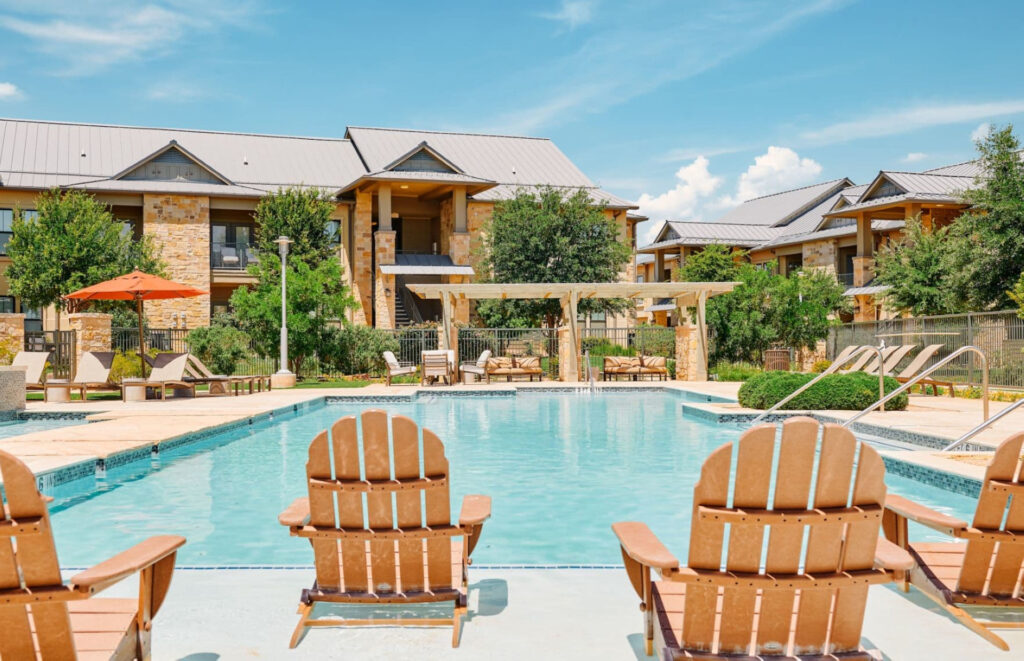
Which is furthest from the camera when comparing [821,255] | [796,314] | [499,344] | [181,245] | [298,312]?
[821,255]

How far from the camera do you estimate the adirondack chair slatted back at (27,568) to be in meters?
2.34

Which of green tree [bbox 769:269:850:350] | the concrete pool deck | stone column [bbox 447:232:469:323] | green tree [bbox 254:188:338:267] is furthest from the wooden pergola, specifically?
the concrete pool deck

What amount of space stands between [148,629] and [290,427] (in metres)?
9.87

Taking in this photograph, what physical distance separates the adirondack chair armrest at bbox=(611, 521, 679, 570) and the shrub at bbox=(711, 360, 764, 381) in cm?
1879

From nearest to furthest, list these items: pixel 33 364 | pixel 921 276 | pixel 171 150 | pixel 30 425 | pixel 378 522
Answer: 1. pixel 378 522
2. pixel 30 425
3. pixel 33 364
4. pixel 921 276
5. pixel 171 150

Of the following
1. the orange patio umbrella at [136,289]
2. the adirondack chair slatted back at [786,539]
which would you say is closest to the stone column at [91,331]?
the orange patio umbrella at [136,289]

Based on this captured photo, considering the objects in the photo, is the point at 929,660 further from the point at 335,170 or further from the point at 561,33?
the point at 335,170

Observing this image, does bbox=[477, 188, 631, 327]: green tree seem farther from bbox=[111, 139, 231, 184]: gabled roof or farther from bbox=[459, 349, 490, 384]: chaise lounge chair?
bbox=[111, 139, 231, 184]: gabled roof

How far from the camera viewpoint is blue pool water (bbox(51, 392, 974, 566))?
560 cm

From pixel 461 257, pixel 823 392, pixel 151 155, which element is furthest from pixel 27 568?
pixel 151 155

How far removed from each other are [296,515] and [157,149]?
32.9 metres

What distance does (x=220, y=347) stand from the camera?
2362cm

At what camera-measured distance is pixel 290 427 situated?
40.7 ft

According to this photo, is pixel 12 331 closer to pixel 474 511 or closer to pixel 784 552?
pixel 474 511
